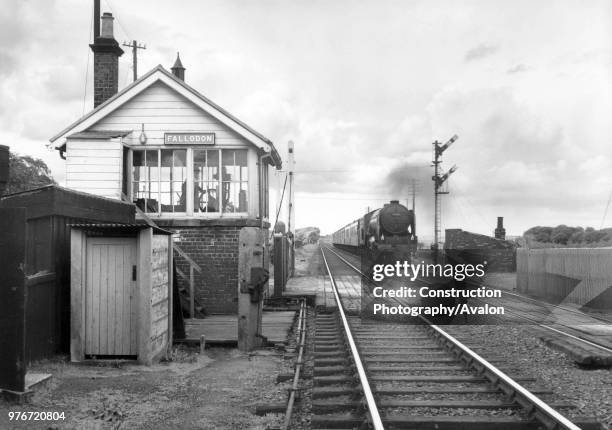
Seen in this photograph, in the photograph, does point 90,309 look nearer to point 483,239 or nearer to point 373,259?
point 373,259

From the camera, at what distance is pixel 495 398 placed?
20.0 feet

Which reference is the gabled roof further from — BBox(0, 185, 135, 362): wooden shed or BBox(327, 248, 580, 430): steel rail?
BBox(327, 248, 580, 430): steel rail

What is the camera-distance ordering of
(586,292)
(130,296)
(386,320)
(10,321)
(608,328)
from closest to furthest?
1. (10,321)
2. (130,296)
3. (608,328)
4. (386,320)
5. (586,292)

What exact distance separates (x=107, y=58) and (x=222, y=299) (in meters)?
7.25

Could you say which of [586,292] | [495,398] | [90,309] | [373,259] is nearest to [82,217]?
[90,309]

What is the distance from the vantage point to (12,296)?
19.0 ft

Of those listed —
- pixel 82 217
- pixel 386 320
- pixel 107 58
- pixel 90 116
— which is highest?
pixel 107 58

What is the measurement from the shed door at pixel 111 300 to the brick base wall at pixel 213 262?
5.23 meters

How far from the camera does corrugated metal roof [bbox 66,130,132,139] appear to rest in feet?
43.2

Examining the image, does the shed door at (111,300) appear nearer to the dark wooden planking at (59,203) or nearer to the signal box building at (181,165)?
the dark wooden planking at (59,203)

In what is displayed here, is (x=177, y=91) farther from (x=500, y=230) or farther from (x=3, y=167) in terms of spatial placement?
(x=500, y=230)

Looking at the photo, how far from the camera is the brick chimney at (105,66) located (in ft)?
50.5

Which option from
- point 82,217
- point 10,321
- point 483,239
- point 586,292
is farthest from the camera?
point 483,239

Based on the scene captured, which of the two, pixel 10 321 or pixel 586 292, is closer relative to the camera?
pixel 10 321
